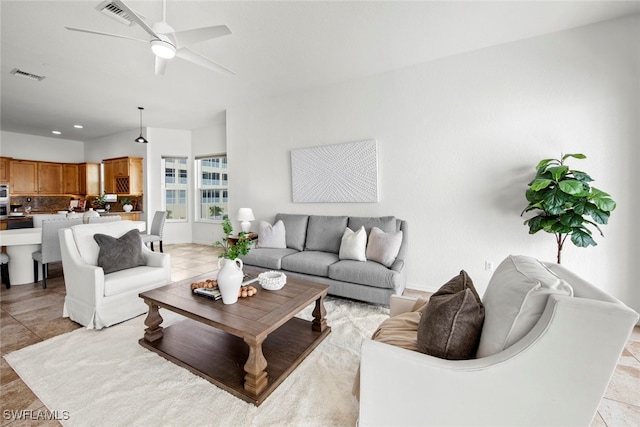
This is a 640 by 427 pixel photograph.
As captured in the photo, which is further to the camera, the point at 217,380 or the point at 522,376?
the point at 217,380

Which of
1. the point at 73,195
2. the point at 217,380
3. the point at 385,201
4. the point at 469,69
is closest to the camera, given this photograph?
the point at 217,380

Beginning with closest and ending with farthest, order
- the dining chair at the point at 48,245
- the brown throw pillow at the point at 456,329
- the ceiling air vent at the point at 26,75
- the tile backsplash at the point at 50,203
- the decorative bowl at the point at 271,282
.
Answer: the brown throw pillow at the point at 456,329 → the decorative bowl at the point at 271,282 → the dining chair at the point at 48,245 → the ceiling air vent at the point at 26,75 → the tile backsplash at the point at 50,203

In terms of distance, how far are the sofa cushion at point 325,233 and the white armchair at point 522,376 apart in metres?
2.49

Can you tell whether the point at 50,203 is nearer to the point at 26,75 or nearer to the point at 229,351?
the point at 26,75

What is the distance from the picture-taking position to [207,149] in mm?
6406

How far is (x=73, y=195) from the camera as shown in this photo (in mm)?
7375

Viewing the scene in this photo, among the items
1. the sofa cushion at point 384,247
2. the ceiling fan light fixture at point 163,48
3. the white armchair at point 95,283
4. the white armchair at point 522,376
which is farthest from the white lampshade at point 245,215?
the white armchair at point 522,376

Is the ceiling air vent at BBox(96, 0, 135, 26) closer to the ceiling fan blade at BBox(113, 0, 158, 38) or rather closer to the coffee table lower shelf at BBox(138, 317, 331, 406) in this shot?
the ceiling fan blade at BBox(113, 0, 158, 38)

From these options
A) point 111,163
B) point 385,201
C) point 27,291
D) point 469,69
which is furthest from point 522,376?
point 111,163

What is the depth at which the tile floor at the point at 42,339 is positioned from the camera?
59.9 inches

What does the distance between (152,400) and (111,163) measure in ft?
23.5

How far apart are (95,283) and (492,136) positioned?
14.4ft

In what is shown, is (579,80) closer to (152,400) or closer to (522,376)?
(522,376)

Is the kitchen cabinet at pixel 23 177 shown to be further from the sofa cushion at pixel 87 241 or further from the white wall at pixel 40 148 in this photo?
the sofa cushion at pixel 87 241
